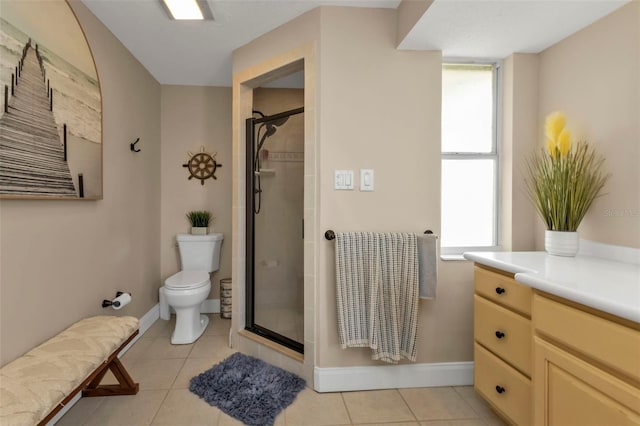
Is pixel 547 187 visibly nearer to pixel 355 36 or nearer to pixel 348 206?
pixel 348 206

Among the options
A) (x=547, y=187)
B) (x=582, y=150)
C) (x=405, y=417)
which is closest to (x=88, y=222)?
(x=405, y=417)

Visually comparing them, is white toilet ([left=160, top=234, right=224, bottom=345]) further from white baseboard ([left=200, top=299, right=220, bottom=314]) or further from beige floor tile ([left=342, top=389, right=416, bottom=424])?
beige floor tile ([left=342, top=389, right=416, bottom=424])

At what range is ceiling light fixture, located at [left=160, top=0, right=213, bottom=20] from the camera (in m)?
1.73

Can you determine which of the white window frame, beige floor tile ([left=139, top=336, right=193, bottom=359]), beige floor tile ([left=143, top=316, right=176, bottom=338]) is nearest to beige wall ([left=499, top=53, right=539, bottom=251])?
the white window frame

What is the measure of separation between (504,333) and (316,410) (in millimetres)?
1056

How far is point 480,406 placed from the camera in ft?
5.57

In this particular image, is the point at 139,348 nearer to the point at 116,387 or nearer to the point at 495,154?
the point at 116,387

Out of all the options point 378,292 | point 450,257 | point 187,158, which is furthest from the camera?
point 187,158

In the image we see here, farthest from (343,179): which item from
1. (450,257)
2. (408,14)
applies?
(408,14)

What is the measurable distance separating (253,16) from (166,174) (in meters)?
1.87

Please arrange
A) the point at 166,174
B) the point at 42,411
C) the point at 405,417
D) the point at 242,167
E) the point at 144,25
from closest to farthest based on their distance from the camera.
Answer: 1. the point at 42,411
2. the point at 405,417
3. the point at 144,25
4. the point at 242,167
5. the point at 166,174

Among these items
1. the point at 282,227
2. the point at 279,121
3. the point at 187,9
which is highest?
the point at 187,9

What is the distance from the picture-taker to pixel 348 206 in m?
1.83

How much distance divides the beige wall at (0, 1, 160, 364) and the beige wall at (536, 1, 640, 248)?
2.84 metres
